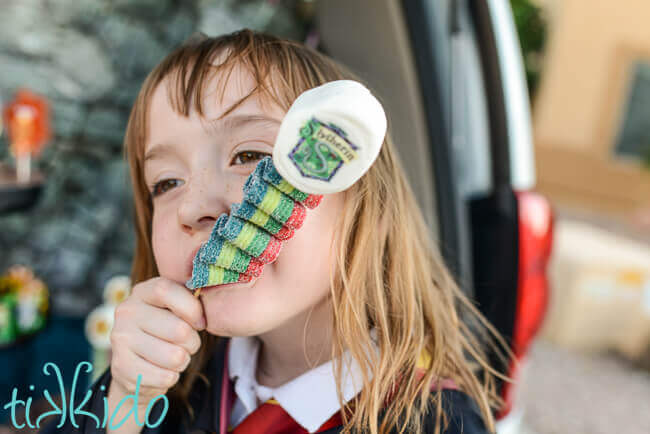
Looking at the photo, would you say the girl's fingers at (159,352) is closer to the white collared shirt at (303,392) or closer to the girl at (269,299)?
the girl at (269,299)

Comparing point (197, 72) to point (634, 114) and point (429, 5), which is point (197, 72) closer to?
point (429, 5)

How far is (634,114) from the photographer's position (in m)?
7.86

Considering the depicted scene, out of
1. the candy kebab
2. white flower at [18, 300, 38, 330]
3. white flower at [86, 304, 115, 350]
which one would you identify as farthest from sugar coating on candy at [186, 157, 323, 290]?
white flower at [18, 300, 38, 330]

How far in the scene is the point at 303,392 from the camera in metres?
0.99

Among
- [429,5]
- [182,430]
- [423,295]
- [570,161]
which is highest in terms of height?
[429,5]

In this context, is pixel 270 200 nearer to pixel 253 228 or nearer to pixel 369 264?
pixel 253 228

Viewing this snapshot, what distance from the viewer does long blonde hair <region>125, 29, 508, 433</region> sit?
0.92 m

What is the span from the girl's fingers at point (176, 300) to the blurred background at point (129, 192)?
1.82ft

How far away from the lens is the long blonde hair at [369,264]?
0.92m

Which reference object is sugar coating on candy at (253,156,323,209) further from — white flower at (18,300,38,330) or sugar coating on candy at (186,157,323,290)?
white flower at (18,300,38,330)

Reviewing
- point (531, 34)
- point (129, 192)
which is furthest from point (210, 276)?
point (531, 34)

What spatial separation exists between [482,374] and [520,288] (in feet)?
0.87

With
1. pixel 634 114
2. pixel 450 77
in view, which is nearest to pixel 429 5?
pixel 450 77

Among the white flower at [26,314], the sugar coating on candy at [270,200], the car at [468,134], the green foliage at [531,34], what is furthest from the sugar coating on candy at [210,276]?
the green foliage at [531,34]
